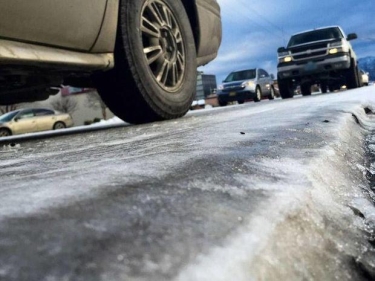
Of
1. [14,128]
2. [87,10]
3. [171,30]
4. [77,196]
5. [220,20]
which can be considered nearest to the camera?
[77,196]

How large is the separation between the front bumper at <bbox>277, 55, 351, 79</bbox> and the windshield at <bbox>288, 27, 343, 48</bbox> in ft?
2.61

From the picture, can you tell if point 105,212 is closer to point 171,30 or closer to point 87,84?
point 171,30

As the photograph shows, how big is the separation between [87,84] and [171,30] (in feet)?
2.61

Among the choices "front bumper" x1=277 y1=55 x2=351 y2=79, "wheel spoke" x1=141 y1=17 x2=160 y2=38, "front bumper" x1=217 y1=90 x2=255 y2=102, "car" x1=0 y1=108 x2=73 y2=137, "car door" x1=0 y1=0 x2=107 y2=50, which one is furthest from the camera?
"car" x1=0 y1=108 x2=73 y2=137

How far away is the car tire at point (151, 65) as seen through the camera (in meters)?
2.77

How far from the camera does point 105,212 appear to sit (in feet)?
1.93

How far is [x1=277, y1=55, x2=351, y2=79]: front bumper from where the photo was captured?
9.86 meters

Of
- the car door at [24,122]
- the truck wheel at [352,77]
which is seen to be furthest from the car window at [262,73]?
the car door at [24,122]

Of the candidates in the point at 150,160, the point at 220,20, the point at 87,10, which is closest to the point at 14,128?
the point at 220,20

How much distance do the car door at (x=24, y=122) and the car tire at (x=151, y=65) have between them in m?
14.4

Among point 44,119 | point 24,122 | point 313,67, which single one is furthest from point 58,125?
point 313,67

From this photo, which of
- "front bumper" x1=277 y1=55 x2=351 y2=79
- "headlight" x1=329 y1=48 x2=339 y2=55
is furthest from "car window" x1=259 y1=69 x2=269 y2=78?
"headlight" x1=329 y1=48 x2=339 y2=55

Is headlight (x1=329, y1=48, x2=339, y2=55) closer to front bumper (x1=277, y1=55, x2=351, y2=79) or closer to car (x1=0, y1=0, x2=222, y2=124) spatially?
front bumper (x1=277, y1=55, x2=351, y2=79)

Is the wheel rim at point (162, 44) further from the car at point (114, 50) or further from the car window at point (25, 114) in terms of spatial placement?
the car window at point (25, 114)
